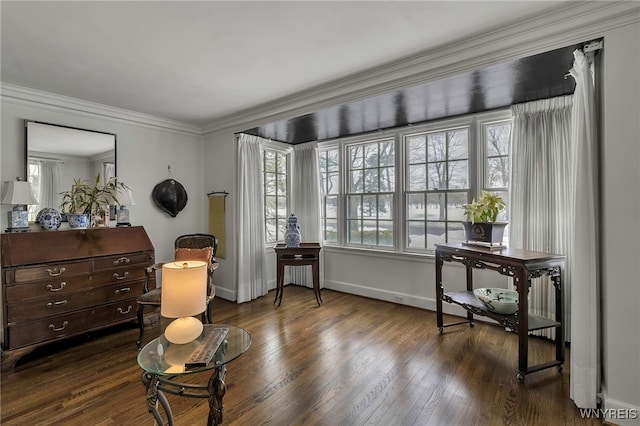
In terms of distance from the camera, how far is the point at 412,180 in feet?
13.3

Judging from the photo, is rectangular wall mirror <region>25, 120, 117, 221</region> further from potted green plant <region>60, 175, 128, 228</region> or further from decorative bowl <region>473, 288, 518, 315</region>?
decorative bowl <region>473, 288, 518, 315</region>

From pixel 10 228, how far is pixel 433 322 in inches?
177

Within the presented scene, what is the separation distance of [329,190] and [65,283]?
11.4ft

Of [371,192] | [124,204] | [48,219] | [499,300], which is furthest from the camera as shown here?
[371,192]

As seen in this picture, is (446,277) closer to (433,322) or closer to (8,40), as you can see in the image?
(433,322)

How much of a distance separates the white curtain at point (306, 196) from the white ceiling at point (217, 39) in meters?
1.72

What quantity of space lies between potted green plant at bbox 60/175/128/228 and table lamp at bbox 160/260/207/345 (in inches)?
90.9

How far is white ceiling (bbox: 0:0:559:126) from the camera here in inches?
76.0

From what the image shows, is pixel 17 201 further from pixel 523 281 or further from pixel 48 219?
pixel 523 281

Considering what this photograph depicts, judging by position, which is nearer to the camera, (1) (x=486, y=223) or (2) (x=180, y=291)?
(2) (x=180, y=291)

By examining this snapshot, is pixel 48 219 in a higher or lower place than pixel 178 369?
higher

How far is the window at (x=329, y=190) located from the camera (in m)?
4.81

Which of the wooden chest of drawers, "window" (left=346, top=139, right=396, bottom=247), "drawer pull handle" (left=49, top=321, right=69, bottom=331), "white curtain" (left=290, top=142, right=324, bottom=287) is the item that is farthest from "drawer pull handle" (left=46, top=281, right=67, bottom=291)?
"window" (left=346, top=139, right=396, bottom=247)

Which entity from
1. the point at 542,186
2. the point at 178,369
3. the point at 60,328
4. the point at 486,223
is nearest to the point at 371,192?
the point at 486,223
